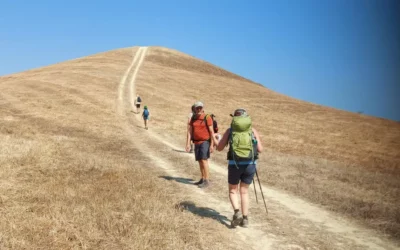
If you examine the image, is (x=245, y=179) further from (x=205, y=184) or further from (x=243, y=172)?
(x=205, y=184)

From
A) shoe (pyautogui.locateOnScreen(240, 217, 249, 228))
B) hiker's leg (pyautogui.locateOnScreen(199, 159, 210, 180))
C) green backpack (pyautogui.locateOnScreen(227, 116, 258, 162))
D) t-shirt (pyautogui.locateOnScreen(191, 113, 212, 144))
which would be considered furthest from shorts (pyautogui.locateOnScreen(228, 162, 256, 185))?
hiker's leg (pyautogui.locateOnScreen(199, 159, 210, 180))

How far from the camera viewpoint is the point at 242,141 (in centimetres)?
740

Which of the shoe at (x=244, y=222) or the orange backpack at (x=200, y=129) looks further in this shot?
the orange backpack at (x=200, y=129)

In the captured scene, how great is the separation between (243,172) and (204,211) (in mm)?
1842

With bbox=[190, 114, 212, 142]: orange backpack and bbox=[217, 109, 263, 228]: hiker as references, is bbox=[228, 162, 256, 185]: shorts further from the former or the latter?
bbox=[190, 114, 212, 142]: orange backpack

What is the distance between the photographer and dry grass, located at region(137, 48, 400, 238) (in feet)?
36.1

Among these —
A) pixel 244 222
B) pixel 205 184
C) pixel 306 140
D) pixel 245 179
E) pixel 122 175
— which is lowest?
pixel 122 175

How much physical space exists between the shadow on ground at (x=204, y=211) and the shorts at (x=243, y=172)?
3.52 ft

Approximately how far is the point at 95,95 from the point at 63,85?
6256 millimetres

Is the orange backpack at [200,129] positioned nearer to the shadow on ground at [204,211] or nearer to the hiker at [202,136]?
the hiker at [202,136]

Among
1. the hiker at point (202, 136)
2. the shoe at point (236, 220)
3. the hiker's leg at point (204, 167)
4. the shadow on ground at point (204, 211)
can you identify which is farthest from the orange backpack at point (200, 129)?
the shoe at point (236, 220)

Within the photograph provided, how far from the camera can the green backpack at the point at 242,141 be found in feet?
24.2

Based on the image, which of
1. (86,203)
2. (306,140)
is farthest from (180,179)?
(306,140)

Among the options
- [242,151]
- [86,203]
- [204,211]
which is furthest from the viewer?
[204,211]
